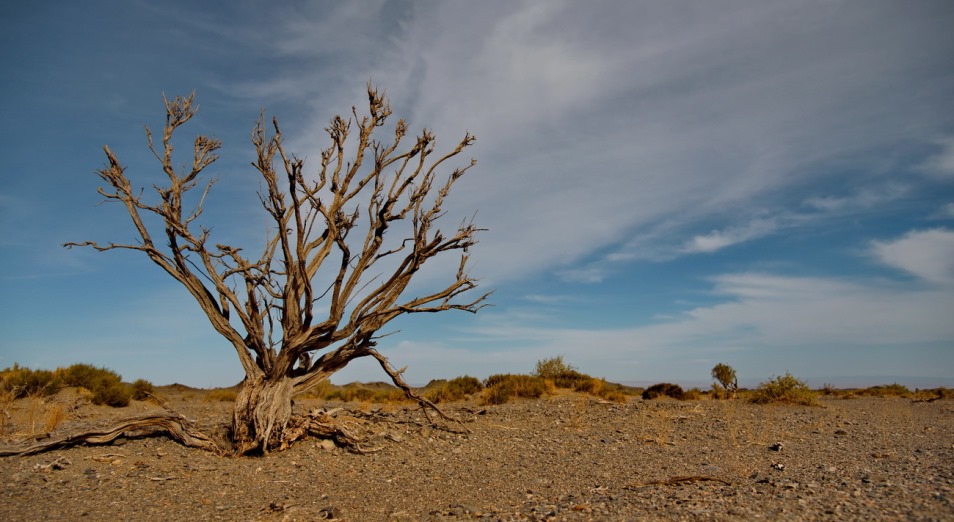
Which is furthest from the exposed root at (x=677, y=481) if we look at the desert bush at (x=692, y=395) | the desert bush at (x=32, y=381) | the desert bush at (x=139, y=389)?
the desert bush at (x=139, y=389)

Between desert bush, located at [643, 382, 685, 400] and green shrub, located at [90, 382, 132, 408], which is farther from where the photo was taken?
desert bush, located at [643, 382, 685, 400]

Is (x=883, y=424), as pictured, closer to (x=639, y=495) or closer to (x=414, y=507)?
(x=639, y=495)

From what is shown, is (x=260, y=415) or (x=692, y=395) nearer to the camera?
(x=260, y=415)

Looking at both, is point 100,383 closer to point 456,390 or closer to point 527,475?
point 456,390

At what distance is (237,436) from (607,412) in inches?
344

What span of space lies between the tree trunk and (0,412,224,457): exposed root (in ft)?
1.65

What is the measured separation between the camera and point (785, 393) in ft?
59.0

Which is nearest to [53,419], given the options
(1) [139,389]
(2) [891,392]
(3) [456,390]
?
(1) [139,389]

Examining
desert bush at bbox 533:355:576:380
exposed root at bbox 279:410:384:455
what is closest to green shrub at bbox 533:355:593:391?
desert bush at bbox 533:355:576:380

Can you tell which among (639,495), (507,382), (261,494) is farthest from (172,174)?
(507,382)

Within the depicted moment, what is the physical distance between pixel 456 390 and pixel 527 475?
1234 cm

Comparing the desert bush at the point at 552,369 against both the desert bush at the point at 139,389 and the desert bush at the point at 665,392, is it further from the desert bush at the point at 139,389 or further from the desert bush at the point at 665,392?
the desert bush at the point at 139,389

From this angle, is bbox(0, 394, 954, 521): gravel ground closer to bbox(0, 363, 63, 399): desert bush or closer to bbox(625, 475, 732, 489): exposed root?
bbox(625, 475, 732, 489): exposed root

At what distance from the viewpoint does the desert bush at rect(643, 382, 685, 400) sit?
2084 cm
